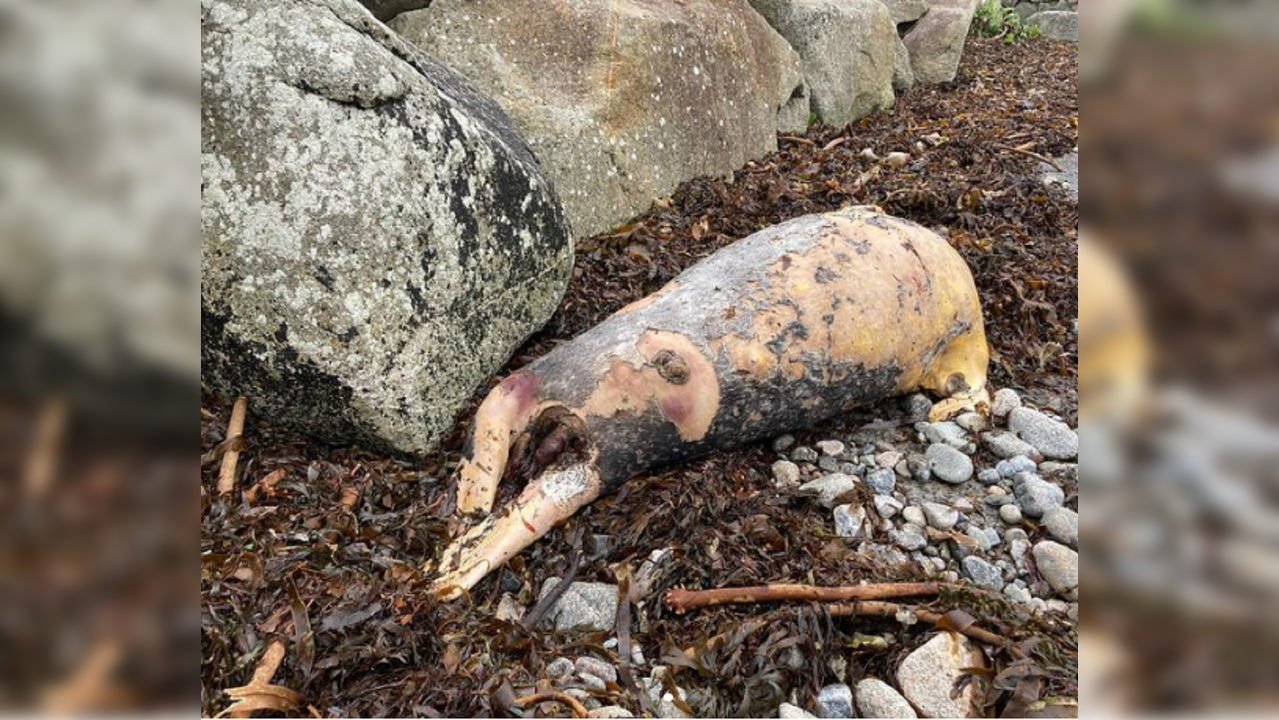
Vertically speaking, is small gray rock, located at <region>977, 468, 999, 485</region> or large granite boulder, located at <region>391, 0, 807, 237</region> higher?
large granite boulder, located at <region>391, 0, 807, 237</region>

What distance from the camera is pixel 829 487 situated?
2820 mm

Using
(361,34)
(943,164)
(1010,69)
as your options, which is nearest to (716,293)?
(361,34)

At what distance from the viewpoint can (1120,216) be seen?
50 cm

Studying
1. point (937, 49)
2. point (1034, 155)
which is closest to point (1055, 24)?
point (937, 49)

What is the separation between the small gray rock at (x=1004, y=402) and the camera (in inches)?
129

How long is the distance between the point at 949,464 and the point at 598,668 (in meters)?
1.52

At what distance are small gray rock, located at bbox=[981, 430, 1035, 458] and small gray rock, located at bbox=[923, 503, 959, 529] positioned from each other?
16.2 inches

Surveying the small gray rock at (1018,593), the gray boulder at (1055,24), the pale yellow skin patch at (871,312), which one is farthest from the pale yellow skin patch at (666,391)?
the gray boulder at (1055,24)

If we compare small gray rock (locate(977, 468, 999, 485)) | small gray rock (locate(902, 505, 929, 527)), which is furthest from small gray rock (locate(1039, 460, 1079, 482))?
small gray rock (locate(902, 505, 929, 527))

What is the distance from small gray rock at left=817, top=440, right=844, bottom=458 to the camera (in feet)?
10.0

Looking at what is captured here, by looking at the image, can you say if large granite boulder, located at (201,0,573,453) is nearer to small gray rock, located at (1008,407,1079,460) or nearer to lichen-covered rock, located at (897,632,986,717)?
lichen-covered rock, located at (897,632,986,717)

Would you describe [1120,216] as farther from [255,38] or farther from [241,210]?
[255,38]

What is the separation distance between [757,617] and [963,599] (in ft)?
1.91

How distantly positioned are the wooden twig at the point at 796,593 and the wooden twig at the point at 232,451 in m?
1.39
